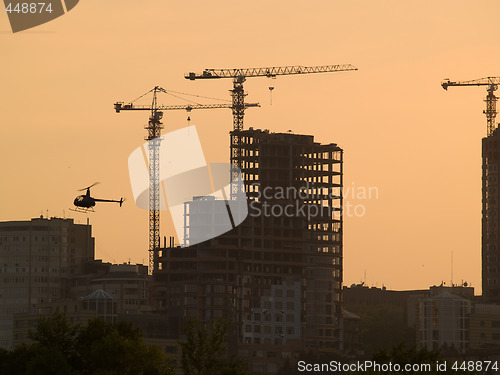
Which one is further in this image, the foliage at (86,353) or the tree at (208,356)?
the foliage at (86,353)

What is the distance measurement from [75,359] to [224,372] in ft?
47.1

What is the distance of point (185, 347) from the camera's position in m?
130

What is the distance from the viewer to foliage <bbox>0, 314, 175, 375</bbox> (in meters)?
130

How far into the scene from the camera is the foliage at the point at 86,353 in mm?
129625

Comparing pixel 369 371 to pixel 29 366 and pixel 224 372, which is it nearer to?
pixel 224 372

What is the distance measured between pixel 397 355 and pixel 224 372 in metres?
15.3

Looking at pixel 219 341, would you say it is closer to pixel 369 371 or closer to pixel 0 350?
pixel 369 371

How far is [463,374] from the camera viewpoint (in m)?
134

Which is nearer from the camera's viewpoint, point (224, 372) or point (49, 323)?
point (224, 372)

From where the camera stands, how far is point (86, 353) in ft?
441

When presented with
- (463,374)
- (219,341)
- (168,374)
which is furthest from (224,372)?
(463,374)

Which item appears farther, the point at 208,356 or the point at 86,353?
the point at 86,353

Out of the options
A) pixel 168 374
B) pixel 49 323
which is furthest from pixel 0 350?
pixel 168 374

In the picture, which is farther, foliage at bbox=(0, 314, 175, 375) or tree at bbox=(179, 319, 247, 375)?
foliage at bbox=(0, 314, 175, 375)
